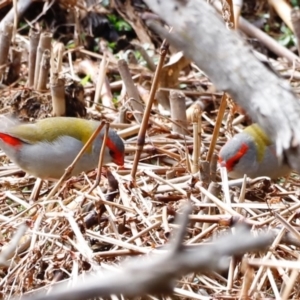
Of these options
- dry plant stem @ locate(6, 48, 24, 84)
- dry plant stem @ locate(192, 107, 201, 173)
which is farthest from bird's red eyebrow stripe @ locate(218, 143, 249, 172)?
dry plant stem @ locate(6, 48, 24, 84)

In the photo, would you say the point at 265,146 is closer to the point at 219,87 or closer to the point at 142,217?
the point at 142,217

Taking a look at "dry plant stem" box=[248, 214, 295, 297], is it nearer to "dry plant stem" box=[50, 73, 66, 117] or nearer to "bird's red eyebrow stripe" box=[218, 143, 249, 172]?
"bird's red eyebrow stripe" box=[218, 143, 249, 172]

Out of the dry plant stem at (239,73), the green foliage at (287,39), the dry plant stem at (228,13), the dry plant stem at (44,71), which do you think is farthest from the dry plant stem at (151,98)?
the green foliage at (287,39)

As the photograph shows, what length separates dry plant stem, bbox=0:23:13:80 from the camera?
4.34m

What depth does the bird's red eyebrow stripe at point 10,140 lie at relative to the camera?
10.4 feet

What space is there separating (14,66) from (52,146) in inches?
64.7

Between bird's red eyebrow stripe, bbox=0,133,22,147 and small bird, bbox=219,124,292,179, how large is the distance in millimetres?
966

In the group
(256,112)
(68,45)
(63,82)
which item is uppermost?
(256,112)

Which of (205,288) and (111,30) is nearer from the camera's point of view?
(205,288)

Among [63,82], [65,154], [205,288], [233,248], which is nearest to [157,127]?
[63,82]

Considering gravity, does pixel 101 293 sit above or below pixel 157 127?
above

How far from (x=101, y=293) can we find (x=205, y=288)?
1499mm

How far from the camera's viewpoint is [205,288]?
2.16 meters

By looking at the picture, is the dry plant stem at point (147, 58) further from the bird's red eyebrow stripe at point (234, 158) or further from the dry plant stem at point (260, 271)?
the dry plant stem at point (260, 271)
